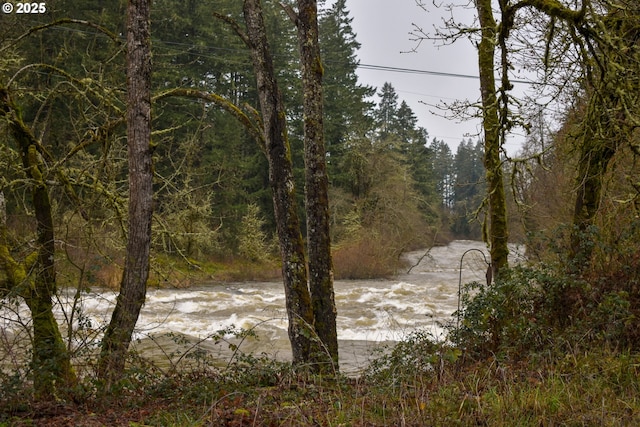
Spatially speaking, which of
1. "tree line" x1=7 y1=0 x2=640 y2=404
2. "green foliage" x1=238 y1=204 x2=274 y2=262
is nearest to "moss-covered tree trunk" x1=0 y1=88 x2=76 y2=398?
"tree line" x1=7 y1=0 x2=640 y2=404

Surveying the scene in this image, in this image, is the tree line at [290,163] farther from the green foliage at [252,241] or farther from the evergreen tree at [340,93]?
the evergreen tree at [340,93]

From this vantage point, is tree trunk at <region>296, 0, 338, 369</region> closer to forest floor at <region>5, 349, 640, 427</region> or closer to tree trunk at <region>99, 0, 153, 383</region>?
forest floor at <region>5, 349, 640, 427</region>

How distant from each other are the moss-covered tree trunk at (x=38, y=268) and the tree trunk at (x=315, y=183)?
334cm

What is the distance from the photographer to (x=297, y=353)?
7473 mm

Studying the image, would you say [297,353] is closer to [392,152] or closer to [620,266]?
[620,266]

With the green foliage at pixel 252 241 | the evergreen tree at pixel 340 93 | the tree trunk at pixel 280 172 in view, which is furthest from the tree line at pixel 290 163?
the evergreen tree at pixel 340 93

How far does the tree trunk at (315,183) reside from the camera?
7705mm

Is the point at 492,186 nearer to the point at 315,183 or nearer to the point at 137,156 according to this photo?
the point at 315,183

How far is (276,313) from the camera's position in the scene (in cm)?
1750

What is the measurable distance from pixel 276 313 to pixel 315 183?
10540 mm

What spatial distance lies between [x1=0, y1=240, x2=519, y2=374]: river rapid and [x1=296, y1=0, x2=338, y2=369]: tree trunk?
2.96m

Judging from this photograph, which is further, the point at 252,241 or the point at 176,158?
the point at 252,241

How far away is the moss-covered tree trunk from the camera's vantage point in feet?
21.4

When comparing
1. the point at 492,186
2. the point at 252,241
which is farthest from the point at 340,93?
the point at 492,186
